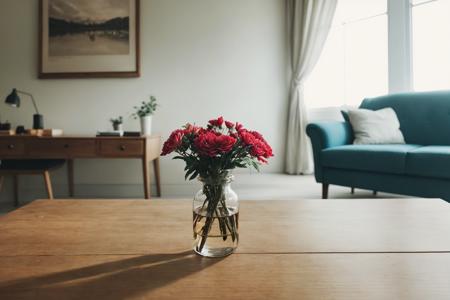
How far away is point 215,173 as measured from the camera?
2.28 feet

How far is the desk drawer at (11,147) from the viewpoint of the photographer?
2674 millimetres

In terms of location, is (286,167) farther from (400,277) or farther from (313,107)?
(400,277)

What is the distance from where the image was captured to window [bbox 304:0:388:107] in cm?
327

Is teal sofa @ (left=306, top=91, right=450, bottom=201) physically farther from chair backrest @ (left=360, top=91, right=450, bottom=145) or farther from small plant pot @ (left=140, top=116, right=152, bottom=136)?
small plant pot @ (left=140, top=116, right=152, bottom=136)

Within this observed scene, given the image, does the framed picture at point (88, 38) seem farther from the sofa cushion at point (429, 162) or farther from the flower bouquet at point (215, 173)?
the flower bouquet at point (215, 173)

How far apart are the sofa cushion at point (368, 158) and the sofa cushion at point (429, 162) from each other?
0.15ft

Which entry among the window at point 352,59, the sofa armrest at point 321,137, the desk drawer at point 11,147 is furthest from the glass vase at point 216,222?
the window at point 352,59

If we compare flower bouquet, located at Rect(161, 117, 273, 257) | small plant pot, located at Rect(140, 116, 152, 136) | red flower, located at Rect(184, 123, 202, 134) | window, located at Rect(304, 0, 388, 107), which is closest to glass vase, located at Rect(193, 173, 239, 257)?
flower bouquet, located at Rect(161, 117, 273, 257)

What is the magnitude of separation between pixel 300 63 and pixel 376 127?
1133 millimetres

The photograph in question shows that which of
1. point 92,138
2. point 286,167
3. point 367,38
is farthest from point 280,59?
point 92,138

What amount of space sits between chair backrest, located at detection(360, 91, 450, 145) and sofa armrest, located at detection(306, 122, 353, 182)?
563 millimetres

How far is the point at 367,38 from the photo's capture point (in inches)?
131

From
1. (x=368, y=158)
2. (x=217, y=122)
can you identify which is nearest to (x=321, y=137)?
(x=368, y=158)

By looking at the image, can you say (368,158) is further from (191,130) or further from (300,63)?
(191,130)
